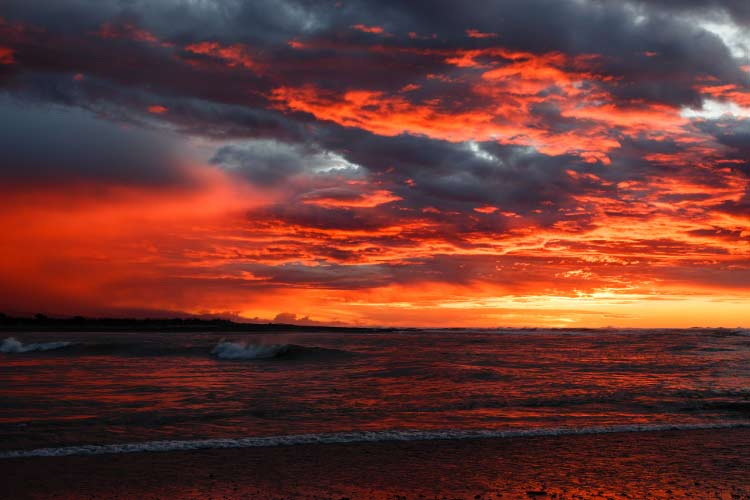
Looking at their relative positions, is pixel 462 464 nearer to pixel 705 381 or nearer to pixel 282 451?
pixel 282 451

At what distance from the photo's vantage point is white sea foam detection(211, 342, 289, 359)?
4054 cm

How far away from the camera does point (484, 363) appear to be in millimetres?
32281

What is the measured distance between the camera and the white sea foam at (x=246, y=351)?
40.5m

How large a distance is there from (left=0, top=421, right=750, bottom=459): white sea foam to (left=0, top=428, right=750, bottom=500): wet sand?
16.4 inches

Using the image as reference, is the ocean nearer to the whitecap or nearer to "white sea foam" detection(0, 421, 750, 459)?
"white sea foam" detection(0, 421, 750, 459)

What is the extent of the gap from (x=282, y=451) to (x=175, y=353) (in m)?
33.6

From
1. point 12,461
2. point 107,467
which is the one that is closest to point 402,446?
point 107,467

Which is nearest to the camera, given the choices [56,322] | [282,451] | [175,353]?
[282,451]

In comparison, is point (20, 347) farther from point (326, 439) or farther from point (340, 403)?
point (326, 439)

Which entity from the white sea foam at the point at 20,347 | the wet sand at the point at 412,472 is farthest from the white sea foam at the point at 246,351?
the wet sand at the point at 412,472

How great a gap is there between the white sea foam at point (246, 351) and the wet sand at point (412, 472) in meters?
30.2

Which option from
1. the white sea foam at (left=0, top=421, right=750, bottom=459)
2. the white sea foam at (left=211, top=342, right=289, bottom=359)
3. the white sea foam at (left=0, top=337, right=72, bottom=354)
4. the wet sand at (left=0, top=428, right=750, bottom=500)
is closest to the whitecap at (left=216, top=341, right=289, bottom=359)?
the white sea foam at (left=211, top=342, right=289, bottom=359)

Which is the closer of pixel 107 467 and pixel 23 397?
pixel 107 467

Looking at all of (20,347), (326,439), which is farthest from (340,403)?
(20,347)
